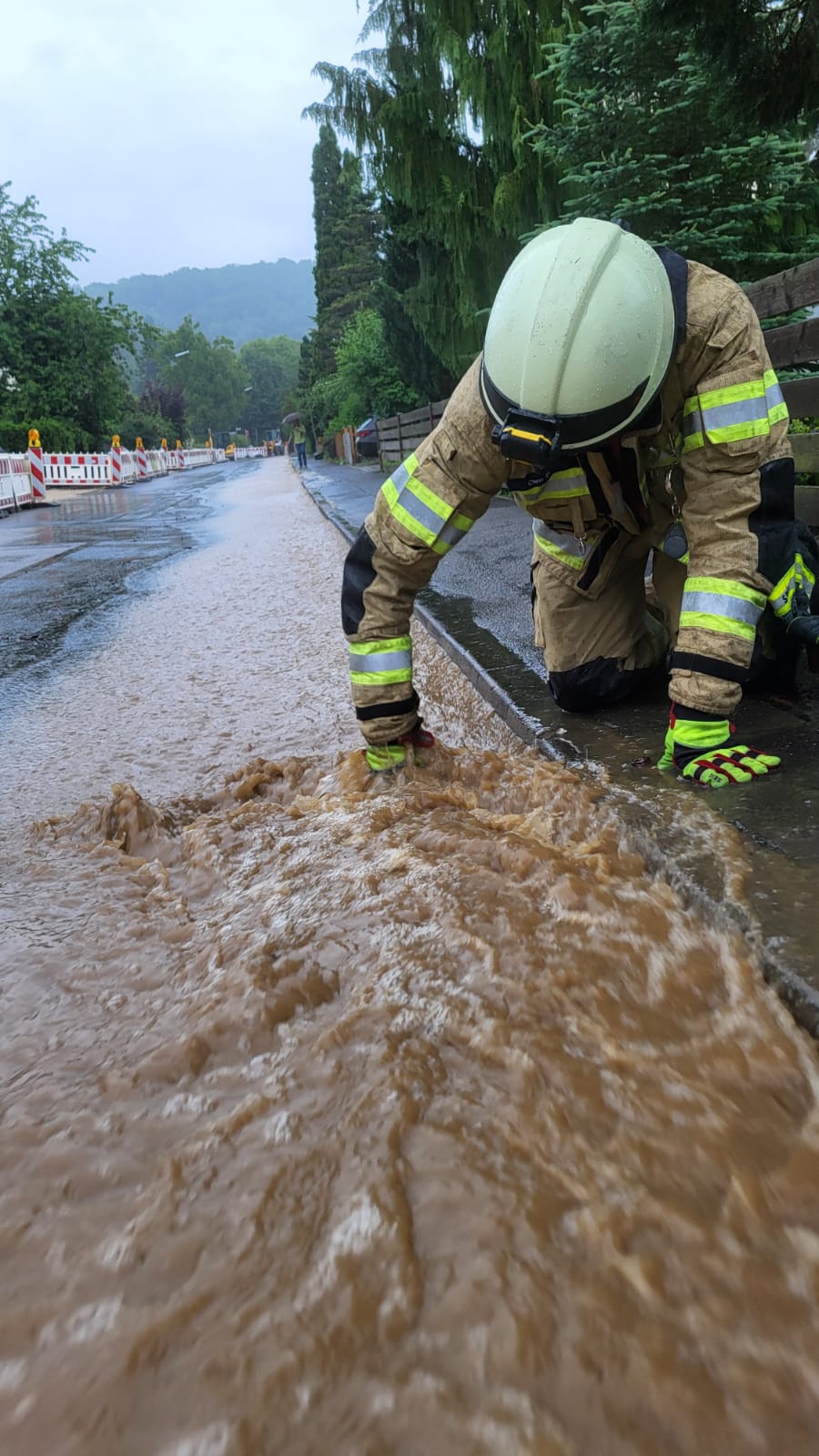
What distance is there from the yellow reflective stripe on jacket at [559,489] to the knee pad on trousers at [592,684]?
666 mm

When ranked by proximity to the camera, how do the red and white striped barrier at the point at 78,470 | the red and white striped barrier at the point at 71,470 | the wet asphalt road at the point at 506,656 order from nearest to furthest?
the wet asphalt road at the point at 506,656 → the red and white striped barrier at the point at 71,470 → the red and white striped barrier at the point at 78,470

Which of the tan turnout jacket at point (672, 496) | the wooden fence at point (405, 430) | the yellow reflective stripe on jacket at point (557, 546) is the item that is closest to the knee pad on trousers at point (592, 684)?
the yellow reflective stripe on jacket at point (557, 546)

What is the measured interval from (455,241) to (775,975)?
34.9 feet

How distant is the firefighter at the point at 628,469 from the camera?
2.26 metres

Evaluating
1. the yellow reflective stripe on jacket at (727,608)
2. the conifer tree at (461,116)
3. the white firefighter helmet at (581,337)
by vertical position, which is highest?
the conifer tree at (461,116)

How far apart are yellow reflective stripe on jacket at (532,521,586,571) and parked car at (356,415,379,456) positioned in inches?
865

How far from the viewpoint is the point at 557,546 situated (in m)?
3.27

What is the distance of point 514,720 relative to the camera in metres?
3.37

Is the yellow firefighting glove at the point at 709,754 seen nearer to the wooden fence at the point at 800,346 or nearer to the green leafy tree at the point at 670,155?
the wooden fence at the point at 800,346

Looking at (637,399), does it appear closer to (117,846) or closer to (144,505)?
(117,846)

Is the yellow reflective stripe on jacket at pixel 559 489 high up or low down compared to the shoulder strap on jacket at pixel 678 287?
down

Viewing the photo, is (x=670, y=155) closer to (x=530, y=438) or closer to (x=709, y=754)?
(x=530, y=438)

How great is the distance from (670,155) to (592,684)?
5.31m

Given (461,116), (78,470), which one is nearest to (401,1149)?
(461,116)
